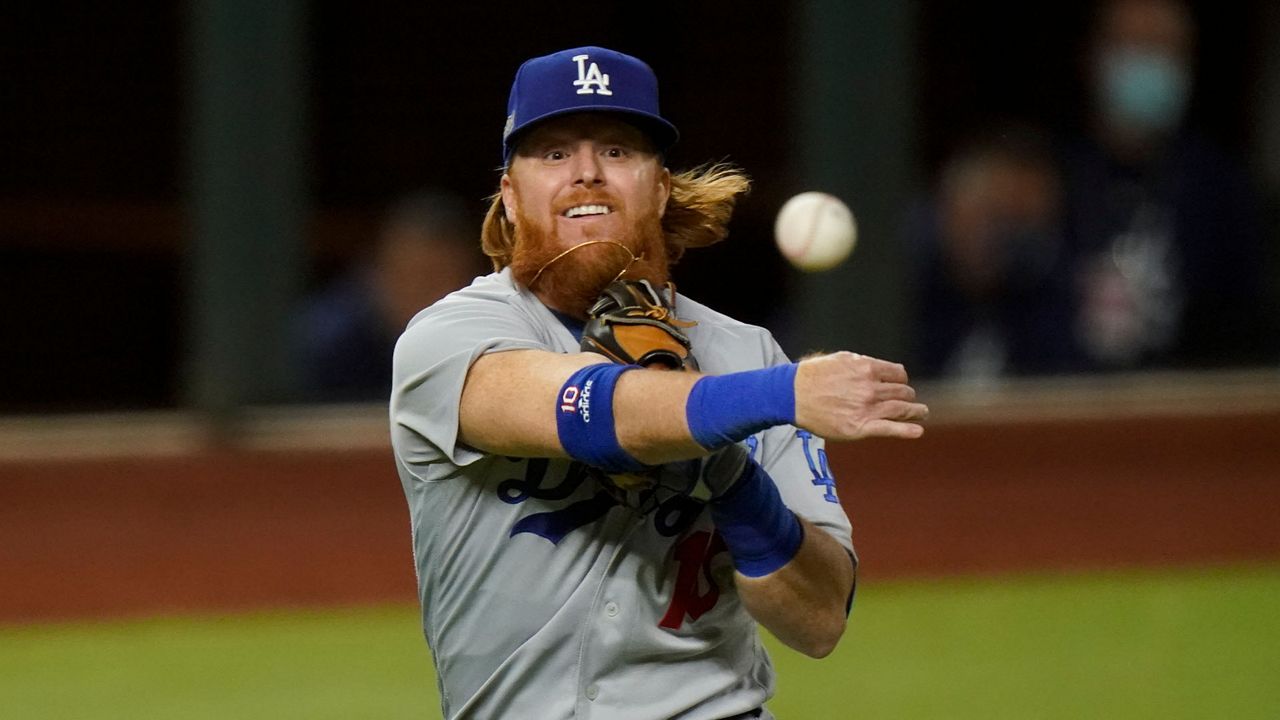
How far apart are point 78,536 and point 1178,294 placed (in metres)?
4.58

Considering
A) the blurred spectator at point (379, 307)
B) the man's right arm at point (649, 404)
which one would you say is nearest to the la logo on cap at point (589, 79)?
the man's right arm at point (649, 404)

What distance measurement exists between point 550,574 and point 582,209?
1.94ft

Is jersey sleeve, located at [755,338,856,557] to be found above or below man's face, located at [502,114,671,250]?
below

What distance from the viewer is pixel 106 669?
6.41 meters

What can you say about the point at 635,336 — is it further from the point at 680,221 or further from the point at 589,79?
the point at 680,221

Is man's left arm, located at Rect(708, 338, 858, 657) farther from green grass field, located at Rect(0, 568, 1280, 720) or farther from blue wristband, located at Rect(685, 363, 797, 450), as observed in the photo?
green grass field, located at Rect(0, 568, 1280, 720)

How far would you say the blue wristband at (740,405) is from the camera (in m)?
2.43

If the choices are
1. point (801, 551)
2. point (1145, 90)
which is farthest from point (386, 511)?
point (801, 551)

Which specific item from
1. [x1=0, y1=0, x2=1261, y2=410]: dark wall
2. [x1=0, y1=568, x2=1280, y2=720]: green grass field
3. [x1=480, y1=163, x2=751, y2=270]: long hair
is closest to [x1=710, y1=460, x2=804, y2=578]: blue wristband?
[x1=480, y1=163, x2=751, y2=270]: long hair

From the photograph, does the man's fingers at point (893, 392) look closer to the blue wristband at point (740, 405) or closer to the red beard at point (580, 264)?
the blue wristband at point (740, 405)

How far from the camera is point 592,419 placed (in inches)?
101

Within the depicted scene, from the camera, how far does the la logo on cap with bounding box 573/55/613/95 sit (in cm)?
299

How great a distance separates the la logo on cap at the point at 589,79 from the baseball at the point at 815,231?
519mm

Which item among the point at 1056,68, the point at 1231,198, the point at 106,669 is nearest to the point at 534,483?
the point at 106,669
